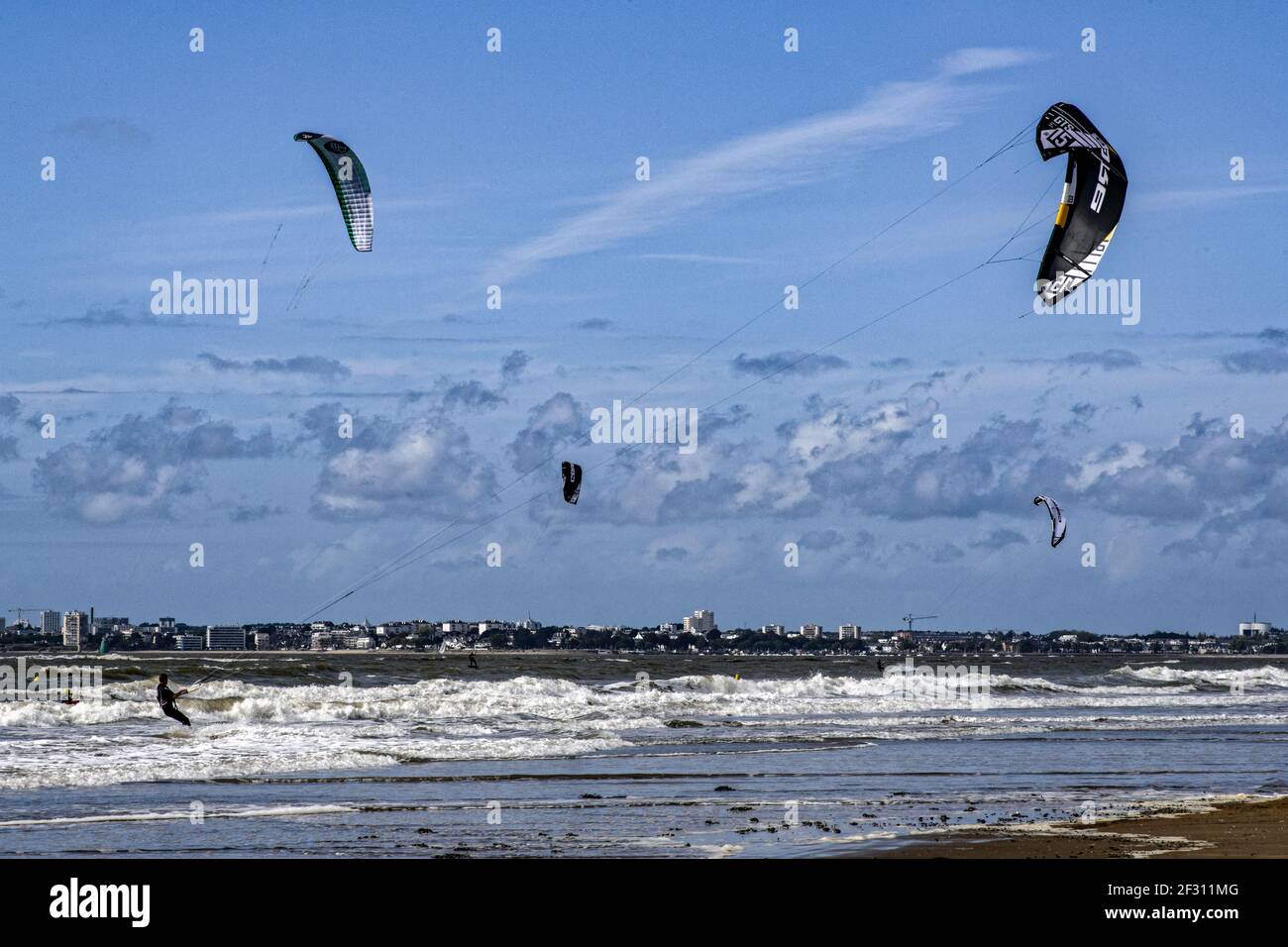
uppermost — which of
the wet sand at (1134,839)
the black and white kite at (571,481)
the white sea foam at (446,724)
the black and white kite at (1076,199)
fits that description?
the black and white kite at (1076,199)

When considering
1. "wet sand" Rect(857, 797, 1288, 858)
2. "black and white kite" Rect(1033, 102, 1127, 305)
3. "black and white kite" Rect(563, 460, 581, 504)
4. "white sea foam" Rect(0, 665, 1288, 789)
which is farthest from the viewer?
"black and white kite" Rect(563, 460, 581, 504)

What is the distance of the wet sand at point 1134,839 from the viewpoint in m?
11.2

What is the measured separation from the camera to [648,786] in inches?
647

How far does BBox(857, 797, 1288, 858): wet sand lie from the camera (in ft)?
36.6

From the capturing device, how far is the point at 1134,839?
11.9 meters

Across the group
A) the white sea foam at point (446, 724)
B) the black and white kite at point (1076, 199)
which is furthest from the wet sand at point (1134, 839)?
the white sea foam at point (446, 724)

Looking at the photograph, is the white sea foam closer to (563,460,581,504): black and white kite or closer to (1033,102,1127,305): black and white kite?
(563,460,581,504): black and white kite

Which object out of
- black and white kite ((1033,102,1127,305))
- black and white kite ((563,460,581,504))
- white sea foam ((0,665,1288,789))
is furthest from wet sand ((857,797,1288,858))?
black and white kite ((563,460,581,504))

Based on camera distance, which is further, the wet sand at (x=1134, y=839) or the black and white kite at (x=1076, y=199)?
the black and white kite at (x=1076, y=199)

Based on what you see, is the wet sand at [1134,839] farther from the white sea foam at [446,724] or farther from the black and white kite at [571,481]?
the black and white kite at [571,481]

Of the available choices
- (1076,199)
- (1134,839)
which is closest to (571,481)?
(1076,199)

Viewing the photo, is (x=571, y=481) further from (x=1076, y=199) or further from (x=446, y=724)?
(x=1076, y=199)

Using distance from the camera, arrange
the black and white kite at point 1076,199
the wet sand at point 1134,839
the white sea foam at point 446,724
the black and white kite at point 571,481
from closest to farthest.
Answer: the wet sand at point 1134,839, the black and white kite at point 1076,199, the white sea foam at point 446,724, the black and white kite at point 571,481

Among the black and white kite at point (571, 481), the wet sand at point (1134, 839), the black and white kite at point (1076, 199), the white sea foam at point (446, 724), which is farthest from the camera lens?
the black and white kite at point (571, 481)
